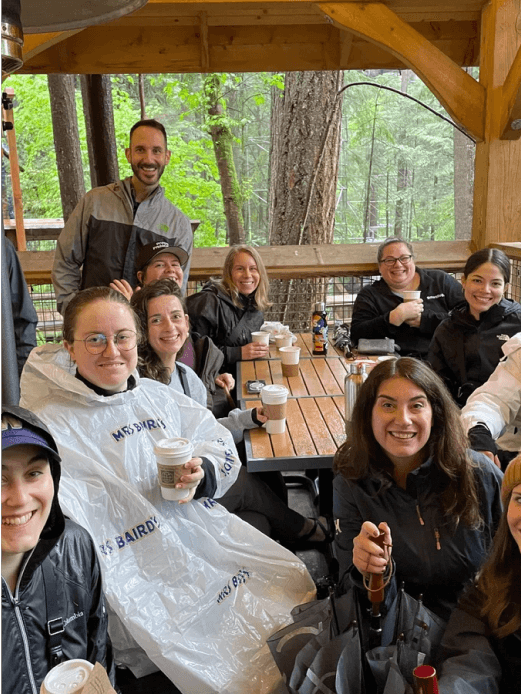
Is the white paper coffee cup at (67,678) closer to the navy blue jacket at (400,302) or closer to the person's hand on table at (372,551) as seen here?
the person's hand on table at (372,551)

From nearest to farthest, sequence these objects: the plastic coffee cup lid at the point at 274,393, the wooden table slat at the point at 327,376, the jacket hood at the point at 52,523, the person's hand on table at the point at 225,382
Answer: the jacket hood at the point at 52,523, the plastic coffee cup lid at the point at 274,393, the wooden table slat at the point at 327,376, the person's hand on table at the point at 225,382

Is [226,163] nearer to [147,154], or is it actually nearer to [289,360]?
[147,154]

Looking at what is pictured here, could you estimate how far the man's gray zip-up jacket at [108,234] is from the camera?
452cm

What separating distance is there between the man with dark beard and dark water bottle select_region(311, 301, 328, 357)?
93 centimetres

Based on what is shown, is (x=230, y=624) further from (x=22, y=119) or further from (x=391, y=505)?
(x=22, y=119)

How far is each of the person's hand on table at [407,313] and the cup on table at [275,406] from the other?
181 cm

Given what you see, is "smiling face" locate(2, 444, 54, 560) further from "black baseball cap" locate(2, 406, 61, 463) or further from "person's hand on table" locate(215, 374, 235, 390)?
"person's hand on table" locate(215, 374, 235, 390)

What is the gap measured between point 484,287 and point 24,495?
2904 millimetres

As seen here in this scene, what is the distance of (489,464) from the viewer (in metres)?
2.24

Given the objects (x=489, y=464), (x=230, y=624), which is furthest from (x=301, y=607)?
(x=489, y=464)

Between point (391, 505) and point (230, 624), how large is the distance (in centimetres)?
66

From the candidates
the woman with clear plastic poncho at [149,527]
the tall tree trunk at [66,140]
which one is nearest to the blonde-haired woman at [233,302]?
the woman with clear plastic poncho at [149,527]

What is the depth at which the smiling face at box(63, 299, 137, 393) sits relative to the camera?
2.41m

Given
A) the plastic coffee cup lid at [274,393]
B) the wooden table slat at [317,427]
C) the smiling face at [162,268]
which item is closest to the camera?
the wooden table slat at [317,427]
